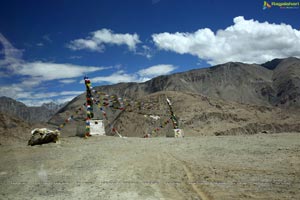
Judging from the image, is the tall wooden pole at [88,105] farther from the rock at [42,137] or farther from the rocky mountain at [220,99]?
the rocky mountain at [220,99]

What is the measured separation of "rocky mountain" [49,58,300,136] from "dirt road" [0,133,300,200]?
2926cm

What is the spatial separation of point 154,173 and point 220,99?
82.6 metres

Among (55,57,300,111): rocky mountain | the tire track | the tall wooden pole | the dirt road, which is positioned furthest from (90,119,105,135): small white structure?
(55,57,300,111): rocky mountain

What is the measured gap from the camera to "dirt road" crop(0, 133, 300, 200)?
7141 millimetres

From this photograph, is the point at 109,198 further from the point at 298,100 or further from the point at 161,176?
the point at 298,100

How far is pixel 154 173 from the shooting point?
8875mm

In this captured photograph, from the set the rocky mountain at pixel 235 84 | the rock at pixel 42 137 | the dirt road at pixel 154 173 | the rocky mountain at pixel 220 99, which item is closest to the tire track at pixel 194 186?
the dirt road at pixel 154 173

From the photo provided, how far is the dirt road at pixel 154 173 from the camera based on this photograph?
714cm

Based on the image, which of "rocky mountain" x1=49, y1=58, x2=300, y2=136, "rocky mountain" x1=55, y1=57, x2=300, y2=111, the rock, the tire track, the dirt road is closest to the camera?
the tire track

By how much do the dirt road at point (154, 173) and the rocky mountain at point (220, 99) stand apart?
29.3 meters

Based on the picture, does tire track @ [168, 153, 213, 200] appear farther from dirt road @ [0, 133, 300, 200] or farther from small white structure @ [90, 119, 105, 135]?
small white structure @ [90, 119, 105, 135]

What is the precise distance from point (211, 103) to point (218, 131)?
20334 millimetres

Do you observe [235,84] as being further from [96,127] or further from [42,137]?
[42,137]

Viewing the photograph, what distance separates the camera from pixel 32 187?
7863 millimetres
